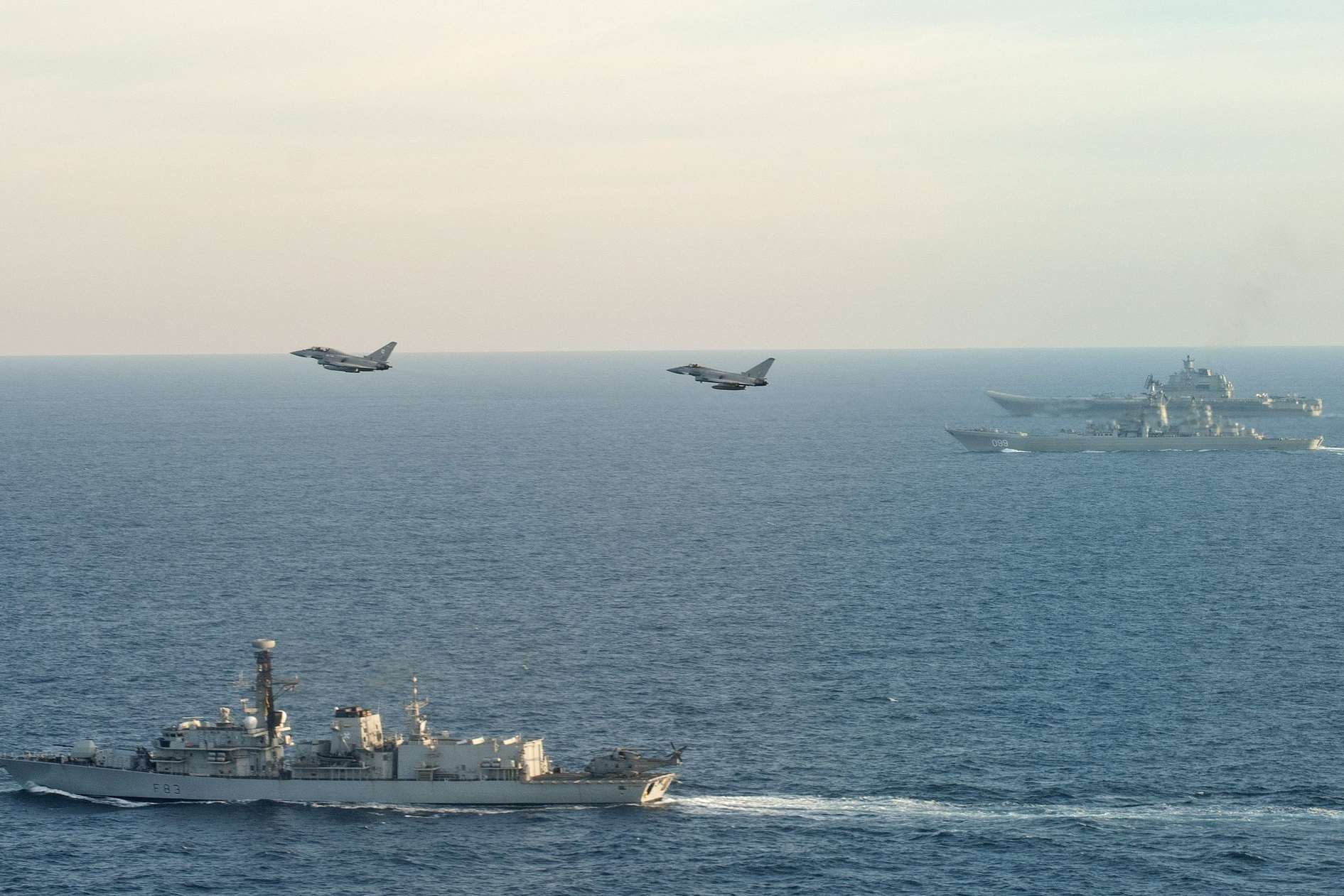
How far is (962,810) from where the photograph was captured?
99375 mm

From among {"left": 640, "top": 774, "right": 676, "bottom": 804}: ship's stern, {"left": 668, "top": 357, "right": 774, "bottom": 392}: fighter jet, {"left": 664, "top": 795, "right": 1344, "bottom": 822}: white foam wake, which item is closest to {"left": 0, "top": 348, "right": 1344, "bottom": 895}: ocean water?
{"left": 664, "top": 795, "right": 1344, "bottom": 822}: white foam wake

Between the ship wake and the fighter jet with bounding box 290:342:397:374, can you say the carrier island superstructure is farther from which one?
the fighter jet with bounding box 290:342:397:374

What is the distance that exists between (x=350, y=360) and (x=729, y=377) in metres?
33.9

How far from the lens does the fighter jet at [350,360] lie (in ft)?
451

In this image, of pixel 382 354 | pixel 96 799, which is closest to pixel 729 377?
pixel 382 354

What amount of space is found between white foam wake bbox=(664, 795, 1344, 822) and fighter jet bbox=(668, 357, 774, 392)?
45360 millimetres

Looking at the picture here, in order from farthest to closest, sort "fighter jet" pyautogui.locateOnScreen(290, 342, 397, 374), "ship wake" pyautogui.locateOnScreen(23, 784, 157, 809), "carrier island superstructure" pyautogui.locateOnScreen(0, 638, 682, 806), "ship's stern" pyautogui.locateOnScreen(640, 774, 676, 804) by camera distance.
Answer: "fighter jet" pyautogui.locateOnScreen(290, 342, 397, 374), "ship wake" pyautogui.locateOnScreen(23, 784, 157, 809), "carrier island superstructure" pyautogui.locateOnScreen(0, 638, 682, 806), "ship's stern" pyautogui.locateOnScreen(640, 774, 676, 804)

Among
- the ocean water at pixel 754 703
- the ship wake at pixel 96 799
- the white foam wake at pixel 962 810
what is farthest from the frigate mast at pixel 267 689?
the white foam wake at pixel 962 810

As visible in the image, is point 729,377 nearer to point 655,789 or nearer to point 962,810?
point 655,789

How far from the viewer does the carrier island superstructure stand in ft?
338

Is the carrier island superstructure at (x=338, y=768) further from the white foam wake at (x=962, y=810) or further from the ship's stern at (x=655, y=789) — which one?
the white foam wake at (x=962, y=810)

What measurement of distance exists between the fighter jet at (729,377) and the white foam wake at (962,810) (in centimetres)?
4536

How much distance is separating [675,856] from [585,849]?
18.5 feet

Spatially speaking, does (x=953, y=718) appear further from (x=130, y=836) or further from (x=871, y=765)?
(x=130, y=836)
